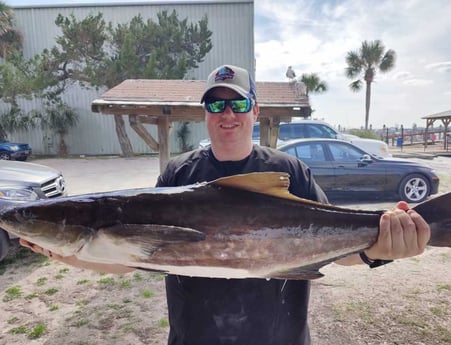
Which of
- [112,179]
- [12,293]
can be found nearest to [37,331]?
[12,293]

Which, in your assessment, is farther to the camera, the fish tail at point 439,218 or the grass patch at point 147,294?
the grass patch at point 147,294

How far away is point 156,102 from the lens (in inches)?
234

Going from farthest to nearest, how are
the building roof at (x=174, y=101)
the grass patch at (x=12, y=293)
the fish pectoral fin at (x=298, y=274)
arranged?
the building roof at (x=174, y=101) → the grass patch at (x=12, y=293) → the fish pectoral fin at (x=298, y=274)

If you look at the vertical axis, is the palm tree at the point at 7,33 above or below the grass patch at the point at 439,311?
above

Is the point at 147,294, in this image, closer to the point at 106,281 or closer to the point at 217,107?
the point at 106,281

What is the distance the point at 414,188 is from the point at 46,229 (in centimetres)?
997

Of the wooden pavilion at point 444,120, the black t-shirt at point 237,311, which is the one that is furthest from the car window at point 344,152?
the wooden pavilion at point 444,120

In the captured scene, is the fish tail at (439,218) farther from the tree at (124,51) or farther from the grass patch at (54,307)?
the tree at (124,51)

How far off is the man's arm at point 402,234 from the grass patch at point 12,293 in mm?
4592

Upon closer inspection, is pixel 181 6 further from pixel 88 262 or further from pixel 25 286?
pixel 88 262

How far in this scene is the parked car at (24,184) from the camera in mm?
5133

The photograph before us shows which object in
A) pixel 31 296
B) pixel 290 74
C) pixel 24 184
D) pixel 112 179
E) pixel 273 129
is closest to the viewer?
pixel 31 296

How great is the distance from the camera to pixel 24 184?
17.9 feet

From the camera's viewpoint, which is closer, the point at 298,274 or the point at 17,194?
the point at 298,274
